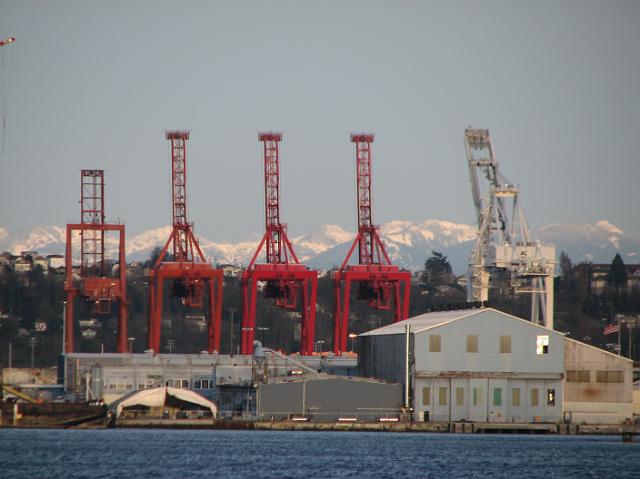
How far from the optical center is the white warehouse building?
4796 inches

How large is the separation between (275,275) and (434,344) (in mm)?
42815

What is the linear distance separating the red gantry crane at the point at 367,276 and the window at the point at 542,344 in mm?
39576

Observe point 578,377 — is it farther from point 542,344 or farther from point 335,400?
point 335,400

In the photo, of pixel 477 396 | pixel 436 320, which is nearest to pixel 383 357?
pixel 436 320

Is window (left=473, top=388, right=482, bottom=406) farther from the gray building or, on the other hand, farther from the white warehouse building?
the gray building

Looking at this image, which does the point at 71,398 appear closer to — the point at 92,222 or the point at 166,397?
the point at 166,397

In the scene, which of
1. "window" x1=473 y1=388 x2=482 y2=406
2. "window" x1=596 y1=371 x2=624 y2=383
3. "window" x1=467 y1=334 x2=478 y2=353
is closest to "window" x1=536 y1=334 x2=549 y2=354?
"window" x1=467 y1=334 x2=478 y2=353

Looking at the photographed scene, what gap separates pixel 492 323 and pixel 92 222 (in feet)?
179

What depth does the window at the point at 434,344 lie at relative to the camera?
121625mm

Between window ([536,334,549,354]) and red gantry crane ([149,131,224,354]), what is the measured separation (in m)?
43.5

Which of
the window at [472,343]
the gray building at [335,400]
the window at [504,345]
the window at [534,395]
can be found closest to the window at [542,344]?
the window at [504,345]

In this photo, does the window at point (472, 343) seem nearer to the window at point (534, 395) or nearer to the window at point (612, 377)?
the window at point (534, 395)

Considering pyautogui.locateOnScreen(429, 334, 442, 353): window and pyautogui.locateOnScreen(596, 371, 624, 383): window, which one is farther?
pyautogui.locateOnScreen(596, 371, 624, 383): window

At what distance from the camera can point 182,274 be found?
16125 cm
